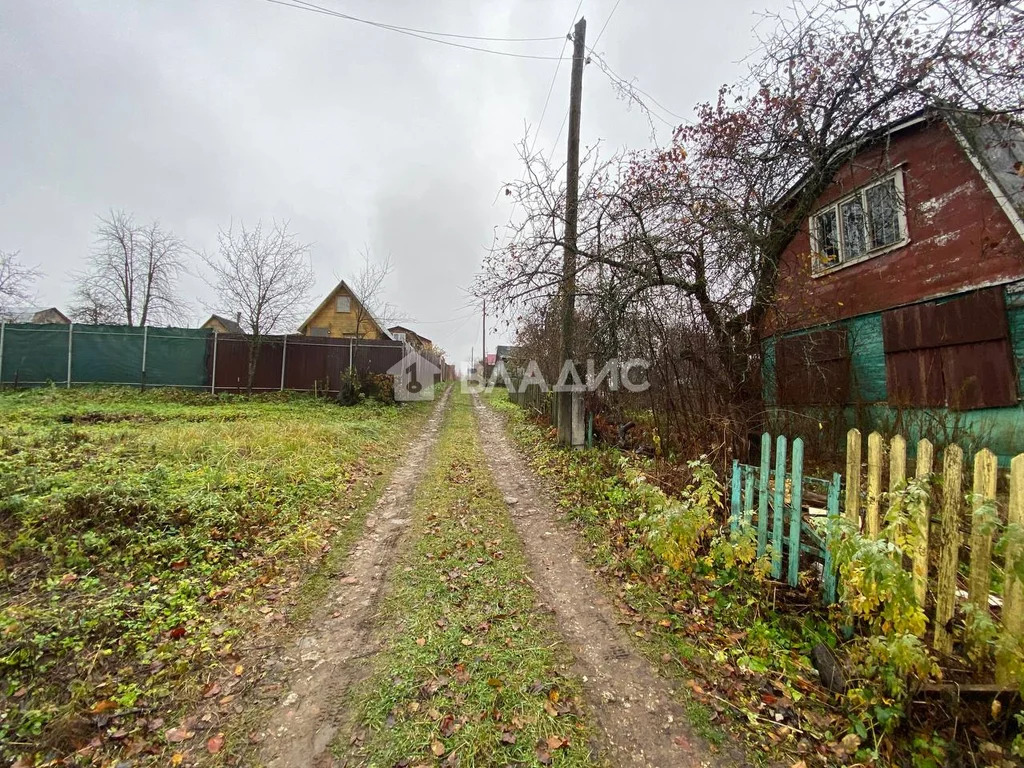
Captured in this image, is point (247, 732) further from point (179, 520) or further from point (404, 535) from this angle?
point (179, 520)

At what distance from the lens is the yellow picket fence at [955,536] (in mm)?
1969

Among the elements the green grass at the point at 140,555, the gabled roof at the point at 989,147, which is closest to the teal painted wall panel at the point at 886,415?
the gabled roof at the point at 989,147

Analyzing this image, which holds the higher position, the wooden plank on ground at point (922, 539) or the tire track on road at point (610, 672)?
the wooden plank on ground at point (922, 539)

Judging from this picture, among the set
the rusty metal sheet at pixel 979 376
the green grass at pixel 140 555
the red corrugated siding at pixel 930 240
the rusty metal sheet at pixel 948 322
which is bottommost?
the green grass at pixel 140 555

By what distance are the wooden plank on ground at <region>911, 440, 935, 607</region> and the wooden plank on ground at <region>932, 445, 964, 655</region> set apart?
2.6 inches

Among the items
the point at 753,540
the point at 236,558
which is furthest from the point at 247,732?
the point at 753,540

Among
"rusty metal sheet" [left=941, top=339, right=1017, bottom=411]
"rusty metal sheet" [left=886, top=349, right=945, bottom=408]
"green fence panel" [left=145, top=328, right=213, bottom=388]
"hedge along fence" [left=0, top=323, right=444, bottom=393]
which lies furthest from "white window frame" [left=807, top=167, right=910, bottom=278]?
"green fence panel" [left=145, top=328, right=213, bottom=388]

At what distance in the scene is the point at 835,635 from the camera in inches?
102

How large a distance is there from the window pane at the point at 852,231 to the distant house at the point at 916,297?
2 centimetres

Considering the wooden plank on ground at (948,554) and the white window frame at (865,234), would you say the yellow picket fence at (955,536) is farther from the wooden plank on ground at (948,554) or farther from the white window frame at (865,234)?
the white window frame at (865,234)

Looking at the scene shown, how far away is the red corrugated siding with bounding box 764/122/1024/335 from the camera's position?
18.8 ft

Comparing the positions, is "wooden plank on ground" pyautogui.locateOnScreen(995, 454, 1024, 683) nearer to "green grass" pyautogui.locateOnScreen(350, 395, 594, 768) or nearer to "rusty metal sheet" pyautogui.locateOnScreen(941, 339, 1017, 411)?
"green grass" pyautogui.locateOnScreen(350, 395, 594, 768)

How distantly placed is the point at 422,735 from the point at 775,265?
586cm

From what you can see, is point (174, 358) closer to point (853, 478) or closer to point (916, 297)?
point (853, 478)
